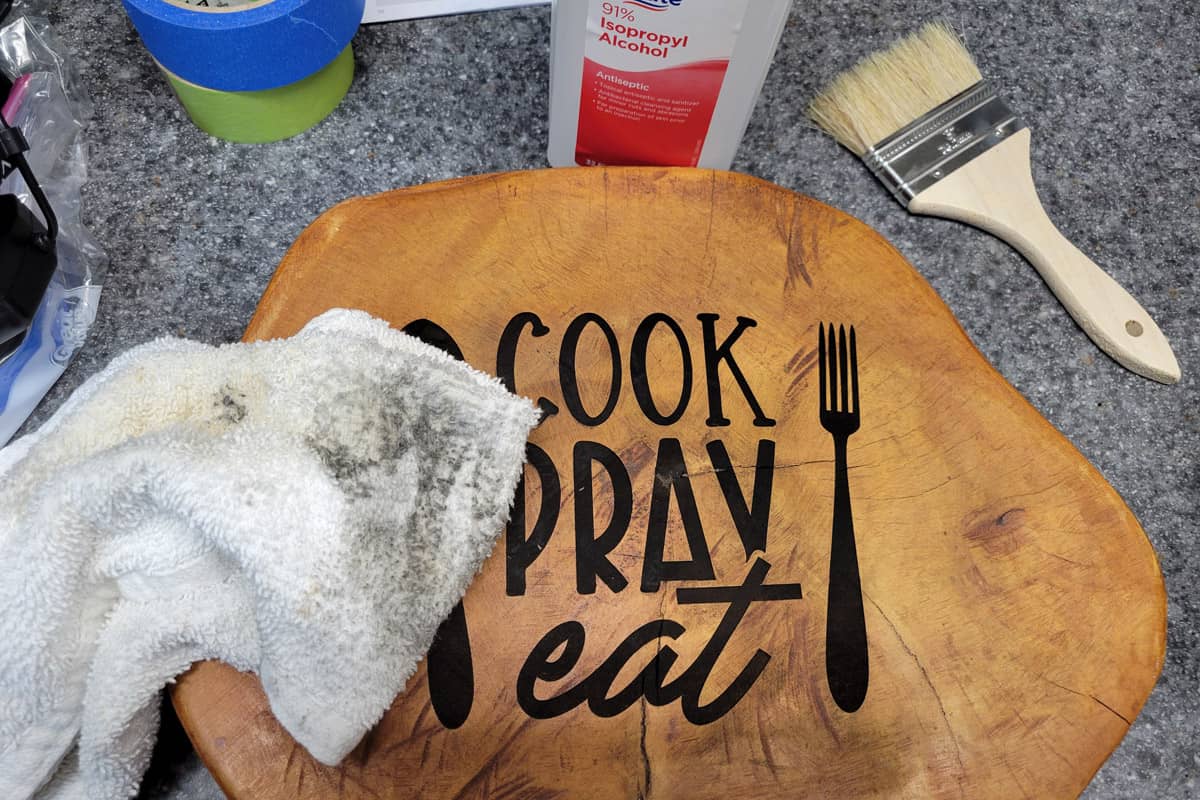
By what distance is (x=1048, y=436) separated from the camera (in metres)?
0.48

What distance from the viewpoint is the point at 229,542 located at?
38cm

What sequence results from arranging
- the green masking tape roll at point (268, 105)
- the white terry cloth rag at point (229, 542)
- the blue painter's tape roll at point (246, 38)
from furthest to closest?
the green masking tape roll at point (268, 105) < the blue painter's tape roll at point (246, 38) < the white terry cloth rag at point (229, 542)

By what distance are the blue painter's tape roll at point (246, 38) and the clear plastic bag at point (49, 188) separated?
0.49ft

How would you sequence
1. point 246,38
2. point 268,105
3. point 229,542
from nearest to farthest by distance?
1. point 229,542
2. point 246,38
3. point 268,105

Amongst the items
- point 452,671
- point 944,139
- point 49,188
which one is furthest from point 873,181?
point 49,188

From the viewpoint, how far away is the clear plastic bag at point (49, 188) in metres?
0.58

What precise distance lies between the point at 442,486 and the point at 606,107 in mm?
253

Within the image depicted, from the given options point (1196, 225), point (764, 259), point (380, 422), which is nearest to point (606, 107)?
point (764, 259)

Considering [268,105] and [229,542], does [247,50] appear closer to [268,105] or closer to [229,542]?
[268,105]

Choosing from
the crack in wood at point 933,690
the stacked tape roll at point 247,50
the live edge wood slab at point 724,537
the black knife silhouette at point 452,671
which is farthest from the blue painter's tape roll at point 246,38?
the crack in wood at point 933,690

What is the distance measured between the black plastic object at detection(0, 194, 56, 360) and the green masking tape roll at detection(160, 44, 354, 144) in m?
0.13

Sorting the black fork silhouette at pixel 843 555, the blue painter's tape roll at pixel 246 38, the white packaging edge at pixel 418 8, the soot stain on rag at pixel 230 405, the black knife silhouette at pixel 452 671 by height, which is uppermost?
the blue painter's tape roll at pixel 246 38

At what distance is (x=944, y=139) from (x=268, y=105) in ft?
1.53

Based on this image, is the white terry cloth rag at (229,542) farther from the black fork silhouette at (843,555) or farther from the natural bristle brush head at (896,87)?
the natural bristle brush head at (896,87)
